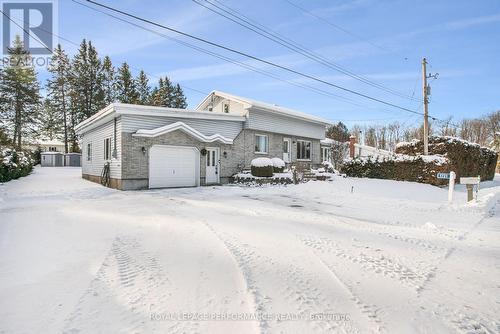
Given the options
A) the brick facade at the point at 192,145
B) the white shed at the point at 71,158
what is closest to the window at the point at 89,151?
the brick facade at the point at 192,145

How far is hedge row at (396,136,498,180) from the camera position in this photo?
20703 mm

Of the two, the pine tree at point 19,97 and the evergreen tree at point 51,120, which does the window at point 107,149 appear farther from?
the evergreen tree at point 51,120

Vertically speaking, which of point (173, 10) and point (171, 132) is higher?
→ point (173, 10)

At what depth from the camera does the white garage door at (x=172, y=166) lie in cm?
1493

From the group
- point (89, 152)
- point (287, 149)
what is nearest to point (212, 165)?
point (287, 149)

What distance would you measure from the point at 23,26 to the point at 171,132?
703 cm

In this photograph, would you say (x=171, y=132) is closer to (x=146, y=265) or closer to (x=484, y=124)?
(x=146, y=265)

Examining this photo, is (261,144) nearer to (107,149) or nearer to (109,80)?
(107,149)

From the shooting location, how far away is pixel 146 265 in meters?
4.36

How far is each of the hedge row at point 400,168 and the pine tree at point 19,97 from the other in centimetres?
3607

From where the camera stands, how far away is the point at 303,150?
24766 mm

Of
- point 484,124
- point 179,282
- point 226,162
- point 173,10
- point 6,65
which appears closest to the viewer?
point 179,282

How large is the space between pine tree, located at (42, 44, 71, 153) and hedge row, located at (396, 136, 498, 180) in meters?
39.5

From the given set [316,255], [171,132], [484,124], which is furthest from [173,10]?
[484,124]
